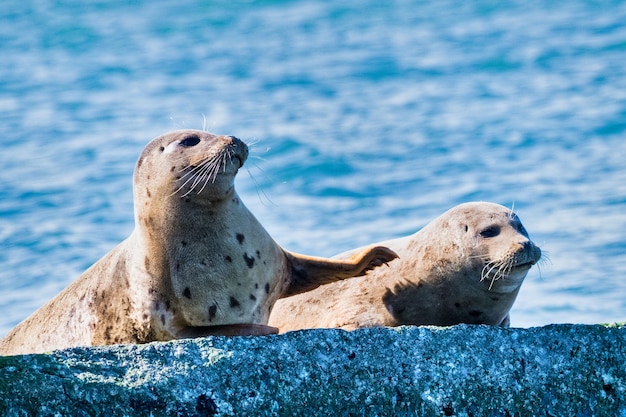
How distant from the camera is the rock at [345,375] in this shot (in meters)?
4.84

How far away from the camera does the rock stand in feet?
15.9

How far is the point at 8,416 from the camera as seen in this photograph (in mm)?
4680

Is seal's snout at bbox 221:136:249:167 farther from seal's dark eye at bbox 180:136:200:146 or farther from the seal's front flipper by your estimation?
the seal's front flipper

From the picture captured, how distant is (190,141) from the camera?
7.14 meters

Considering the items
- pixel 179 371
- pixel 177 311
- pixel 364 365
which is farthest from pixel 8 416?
pixel 177 311

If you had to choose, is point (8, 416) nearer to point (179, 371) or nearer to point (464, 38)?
point (179, 371)

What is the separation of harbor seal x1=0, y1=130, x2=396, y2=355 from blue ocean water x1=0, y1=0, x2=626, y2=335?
10.5 feet

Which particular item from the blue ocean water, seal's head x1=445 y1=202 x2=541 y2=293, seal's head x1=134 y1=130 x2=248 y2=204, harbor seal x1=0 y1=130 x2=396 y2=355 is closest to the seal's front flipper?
harbor seal x1=0 y1=130 x2=396 y2=355

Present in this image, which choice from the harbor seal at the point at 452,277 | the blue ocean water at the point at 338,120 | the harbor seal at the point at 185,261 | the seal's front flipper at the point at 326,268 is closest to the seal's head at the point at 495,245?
the harbor seal at the point at 452,277

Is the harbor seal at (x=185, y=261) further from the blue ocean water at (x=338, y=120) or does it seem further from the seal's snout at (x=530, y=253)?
the blue ocean water at (x=338, y=120)

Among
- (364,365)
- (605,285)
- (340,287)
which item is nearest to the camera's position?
(364,365)

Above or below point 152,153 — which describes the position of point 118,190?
below

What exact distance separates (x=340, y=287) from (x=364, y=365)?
296 cm

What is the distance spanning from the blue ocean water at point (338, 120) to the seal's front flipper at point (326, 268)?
312cm
